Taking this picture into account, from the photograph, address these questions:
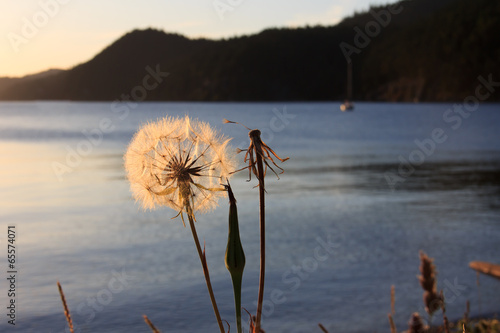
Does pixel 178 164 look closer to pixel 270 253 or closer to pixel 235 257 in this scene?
pixel 235 257

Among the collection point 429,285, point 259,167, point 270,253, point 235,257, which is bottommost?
point 270,253

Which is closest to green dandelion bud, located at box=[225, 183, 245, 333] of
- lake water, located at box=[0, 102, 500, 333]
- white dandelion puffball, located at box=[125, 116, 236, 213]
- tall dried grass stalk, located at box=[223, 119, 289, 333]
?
tall dried grass stalk, located at box=[223, 119, 289, 333]

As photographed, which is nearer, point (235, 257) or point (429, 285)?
point (235, 257)

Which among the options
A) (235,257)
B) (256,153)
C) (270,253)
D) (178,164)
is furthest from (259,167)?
(270,253)

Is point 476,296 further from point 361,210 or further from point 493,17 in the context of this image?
point 493,17

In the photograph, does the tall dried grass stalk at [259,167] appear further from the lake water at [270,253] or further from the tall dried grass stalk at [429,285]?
the lake water at [270,253]

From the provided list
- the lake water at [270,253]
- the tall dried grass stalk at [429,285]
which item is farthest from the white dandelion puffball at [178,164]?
the lake water at [270,253]

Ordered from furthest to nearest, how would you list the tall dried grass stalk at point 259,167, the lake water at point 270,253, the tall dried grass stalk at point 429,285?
the lake water at point 270,253, the tall dried grass stalk at point 429,285, the tall dried grass stalk at point 259,167

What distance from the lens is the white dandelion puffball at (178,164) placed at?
1221 mm

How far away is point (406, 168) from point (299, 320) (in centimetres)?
2812

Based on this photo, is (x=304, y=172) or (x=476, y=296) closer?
(x=476, y=296)

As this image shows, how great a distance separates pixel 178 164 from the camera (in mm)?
1279

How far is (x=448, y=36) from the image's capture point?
181375 millimetres

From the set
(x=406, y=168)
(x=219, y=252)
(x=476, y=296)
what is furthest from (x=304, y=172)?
(x=476, y=296)
